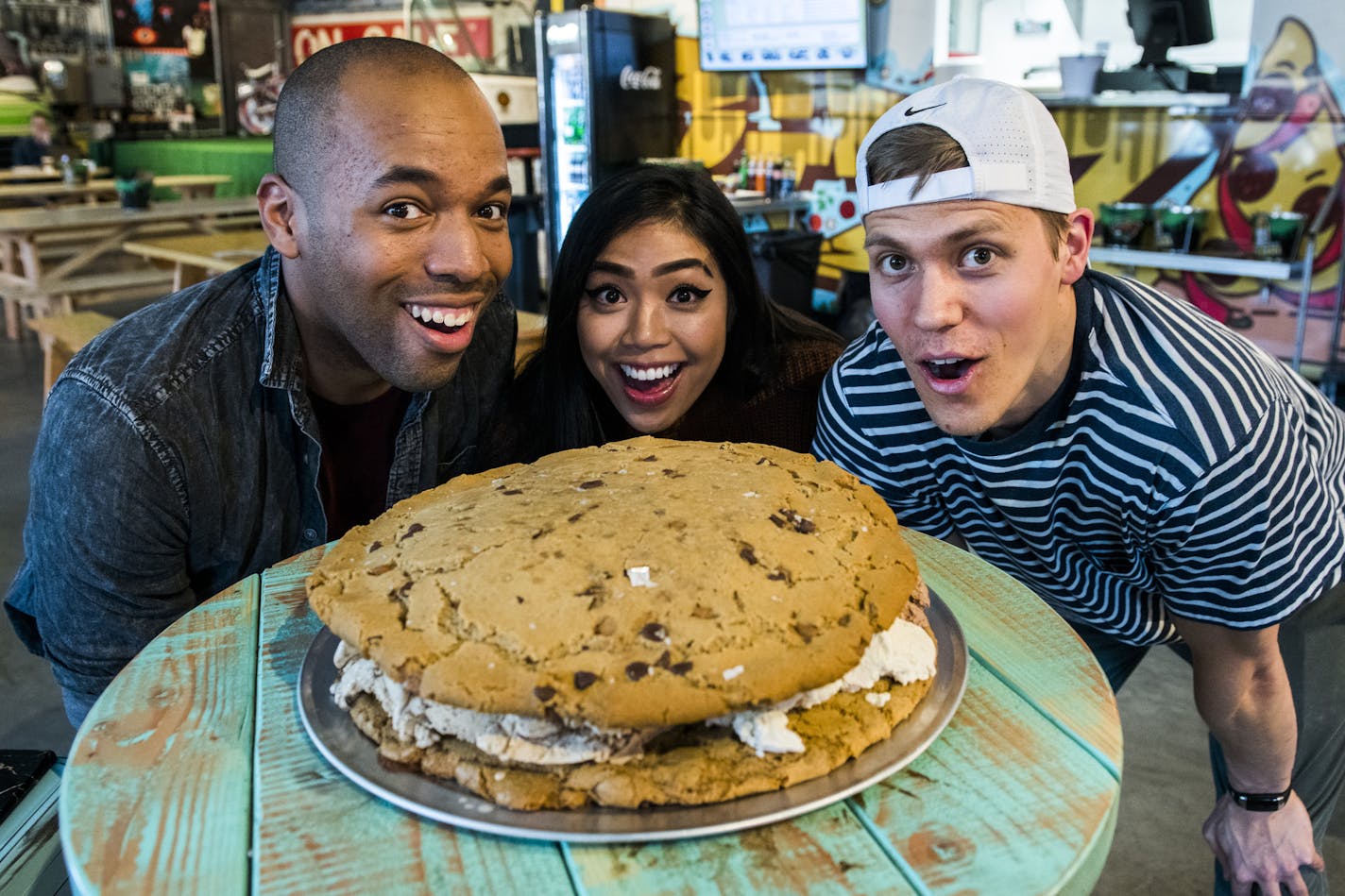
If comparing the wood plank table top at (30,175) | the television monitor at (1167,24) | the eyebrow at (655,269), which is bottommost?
the eyebrow at (655,269)

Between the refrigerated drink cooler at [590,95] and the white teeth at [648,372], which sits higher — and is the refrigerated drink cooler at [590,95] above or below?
above

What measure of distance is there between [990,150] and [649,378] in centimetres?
90

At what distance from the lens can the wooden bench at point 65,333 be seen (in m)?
4.29

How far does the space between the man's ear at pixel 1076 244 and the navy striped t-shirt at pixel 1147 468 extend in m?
0.07

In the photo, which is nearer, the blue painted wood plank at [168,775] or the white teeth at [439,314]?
the blue painted wood plank at [168,775]

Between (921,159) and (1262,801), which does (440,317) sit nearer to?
(921,159)

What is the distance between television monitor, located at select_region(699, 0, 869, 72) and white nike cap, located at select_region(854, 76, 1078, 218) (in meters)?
5.03

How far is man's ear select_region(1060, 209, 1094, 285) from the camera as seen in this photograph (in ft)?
4.89

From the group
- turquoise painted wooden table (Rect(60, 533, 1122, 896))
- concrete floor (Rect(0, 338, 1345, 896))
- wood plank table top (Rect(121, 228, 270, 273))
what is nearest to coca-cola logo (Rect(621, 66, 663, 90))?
wood plank table top (Rect(121, 228, 270, 273))

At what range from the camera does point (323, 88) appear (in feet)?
5.57

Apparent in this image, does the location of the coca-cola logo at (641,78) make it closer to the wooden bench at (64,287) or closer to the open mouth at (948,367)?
the wooden bench at (64,287)

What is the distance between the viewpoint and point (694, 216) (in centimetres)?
206

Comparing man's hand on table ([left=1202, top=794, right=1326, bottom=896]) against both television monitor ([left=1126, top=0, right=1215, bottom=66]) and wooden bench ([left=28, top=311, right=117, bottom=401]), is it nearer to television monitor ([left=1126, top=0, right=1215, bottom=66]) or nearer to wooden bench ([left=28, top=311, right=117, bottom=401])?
wooden bench ([left=28, top=311, right=117, bottom=401])

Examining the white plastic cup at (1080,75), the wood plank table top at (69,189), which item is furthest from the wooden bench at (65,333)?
the white plastic cup at (1080,75)
